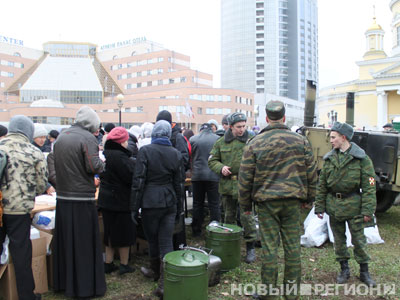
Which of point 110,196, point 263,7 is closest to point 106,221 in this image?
point 110,196

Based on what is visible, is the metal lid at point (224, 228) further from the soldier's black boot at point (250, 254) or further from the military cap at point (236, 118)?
the military cap at point (236, 118)

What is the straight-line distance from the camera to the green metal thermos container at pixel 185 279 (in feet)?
11.7

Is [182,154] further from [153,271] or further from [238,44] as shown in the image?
[238,44]

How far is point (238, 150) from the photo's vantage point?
5.30 meters

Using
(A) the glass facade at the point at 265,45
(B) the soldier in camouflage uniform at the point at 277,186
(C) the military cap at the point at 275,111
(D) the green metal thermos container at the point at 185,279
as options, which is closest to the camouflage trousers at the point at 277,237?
(B) the soldier in camouflage uniform at the point at 277,186

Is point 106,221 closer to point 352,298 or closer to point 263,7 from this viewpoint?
point 352,298

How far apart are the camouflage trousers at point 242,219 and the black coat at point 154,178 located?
1.31 metres

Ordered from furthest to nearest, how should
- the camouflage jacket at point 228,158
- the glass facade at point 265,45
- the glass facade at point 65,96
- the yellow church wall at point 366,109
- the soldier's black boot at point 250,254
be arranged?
the glass facade at point 265,45, the glass facade at point 65,96, the yellow church wall at point 366,109, the camouflage jacket at point 228,158, the soldier's black boot at point 250,254

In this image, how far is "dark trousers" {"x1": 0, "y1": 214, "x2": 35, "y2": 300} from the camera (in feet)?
11.9

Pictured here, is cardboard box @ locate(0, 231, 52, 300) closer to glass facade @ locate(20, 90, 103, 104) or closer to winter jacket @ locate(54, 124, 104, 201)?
winter jacket @ locate(54, 124, 104, 201)

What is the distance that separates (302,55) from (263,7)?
2015cm

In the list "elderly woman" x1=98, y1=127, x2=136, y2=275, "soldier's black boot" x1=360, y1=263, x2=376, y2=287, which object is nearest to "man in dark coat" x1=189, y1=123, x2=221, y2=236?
"elderly woman" x1=98, y1=127, x2=136, y2=275

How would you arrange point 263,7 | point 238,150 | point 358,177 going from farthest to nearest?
1. point 263,7
2. point 238,150
3. point 358,177

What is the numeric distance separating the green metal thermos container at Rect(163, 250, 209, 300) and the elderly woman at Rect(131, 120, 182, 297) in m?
0.45
